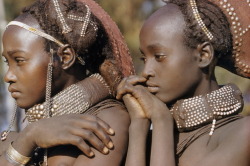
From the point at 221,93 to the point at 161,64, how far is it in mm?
397

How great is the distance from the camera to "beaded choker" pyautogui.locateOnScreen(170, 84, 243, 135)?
12.9 ft

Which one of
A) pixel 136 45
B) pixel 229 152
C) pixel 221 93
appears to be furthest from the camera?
pixel 136 45

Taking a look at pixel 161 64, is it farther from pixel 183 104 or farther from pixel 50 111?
pixel 50 111

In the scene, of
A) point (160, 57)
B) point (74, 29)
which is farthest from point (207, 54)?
point (74, 29)

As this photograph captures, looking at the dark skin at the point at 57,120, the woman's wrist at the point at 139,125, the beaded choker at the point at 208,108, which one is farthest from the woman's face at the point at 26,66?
the beaded choker at the point at 208,108

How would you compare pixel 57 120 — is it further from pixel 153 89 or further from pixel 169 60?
pixel 169 60

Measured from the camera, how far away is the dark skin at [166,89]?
3863 millimetres

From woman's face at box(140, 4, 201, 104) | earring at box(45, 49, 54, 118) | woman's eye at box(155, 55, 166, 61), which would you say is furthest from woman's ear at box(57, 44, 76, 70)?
woman's eye at box(155, 55, 166, 61)

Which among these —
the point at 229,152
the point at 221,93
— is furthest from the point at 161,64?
the point at 229,152

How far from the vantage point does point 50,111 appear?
434 cm

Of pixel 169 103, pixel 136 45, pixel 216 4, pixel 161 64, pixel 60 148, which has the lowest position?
pixel 136 45

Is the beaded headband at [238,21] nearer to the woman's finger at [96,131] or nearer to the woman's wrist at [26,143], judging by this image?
the woman's finger at [96,131]

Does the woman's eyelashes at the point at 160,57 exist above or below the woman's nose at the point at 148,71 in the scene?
above

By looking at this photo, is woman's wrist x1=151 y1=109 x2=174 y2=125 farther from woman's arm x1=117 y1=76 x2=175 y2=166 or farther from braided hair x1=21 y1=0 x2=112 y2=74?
braided hair x1=21 y1=0 x2=112 y2=74
